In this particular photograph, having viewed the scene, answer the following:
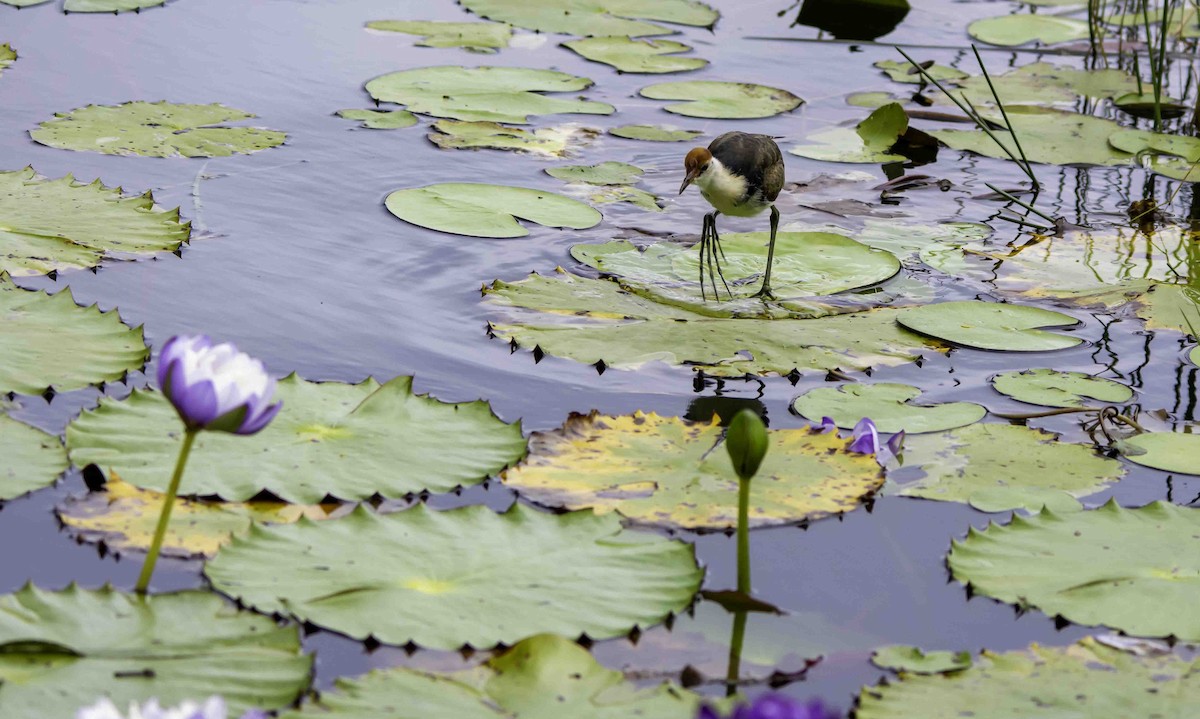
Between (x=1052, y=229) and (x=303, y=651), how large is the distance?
3.74 metres

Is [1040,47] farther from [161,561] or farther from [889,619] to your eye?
[161,561]

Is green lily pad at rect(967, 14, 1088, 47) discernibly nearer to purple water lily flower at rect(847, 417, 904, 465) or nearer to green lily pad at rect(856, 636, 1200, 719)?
purple water lily flower at rect(847, 417, 904, 465)

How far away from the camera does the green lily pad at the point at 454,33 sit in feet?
22.5

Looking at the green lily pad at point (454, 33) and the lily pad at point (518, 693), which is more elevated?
the green lily pad at point (454, 33)

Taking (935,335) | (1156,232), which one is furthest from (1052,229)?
(935,335)

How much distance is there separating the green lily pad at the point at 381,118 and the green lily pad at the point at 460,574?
3.37m

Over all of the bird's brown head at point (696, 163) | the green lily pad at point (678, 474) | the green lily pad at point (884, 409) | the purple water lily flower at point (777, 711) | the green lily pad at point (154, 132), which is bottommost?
the green lily pad at point (884, 409)

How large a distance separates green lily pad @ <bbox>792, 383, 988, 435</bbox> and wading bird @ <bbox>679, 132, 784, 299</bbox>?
→ 871 millimetres

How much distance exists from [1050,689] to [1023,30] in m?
→ 6.72

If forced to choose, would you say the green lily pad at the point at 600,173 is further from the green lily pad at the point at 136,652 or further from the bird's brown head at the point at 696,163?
the green lily pad at the point at 136,652

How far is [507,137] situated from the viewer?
217 inches

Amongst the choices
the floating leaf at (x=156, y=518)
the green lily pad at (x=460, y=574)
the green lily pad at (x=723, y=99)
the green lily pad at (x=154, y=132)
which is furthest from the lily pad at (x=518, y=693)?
the green lily pad at (x=723, y=99)

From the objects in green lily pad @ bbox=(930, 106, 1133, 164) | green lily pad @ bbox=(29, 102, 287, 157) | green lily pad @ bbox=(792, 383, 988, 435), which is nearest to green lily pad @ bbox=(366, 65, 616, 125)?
green lily pad @ bbox=(29, 102, 287, 157)

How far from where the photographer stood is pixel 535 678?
194cm
